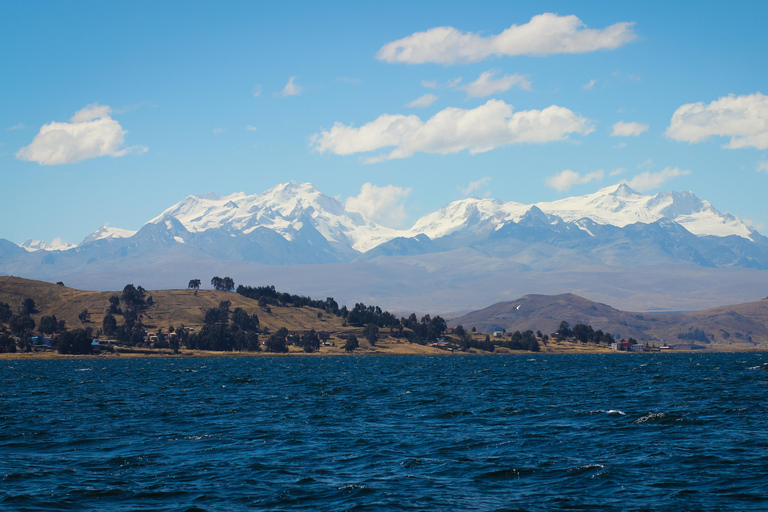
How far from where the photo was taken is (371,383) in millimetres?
138125

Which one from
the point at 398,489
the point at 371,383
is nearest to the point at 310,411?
the point at 398,489

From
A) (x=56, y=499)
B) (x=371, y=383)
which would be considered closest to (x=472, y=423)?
(x=56, y=499)

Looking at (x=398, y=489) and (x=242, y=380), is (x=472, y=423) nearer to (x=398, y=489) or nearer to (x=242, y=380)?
(x=398, y=489)

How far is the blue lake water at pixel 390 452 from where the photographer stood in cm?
4394

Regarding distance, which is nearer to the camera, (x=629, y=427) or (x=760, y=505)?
(x=760, y=505)

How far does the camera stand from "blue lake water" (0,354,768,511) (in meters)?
43.9

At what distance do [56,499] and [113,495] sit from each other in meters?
3.10

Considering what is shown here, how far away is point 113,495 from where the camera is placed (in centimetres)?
4512

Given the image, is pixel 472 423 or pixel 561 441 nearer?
pixel 561 441

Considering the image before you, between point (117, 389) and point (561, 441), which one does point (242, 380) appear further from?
point (561, 441)

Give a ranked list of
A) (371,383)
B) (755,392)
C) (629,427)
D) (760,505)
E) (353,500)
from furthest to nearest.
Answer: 1. (371,383)
2. (755,392)
3. (629,427)
4. (353,500)
5. (760,505)

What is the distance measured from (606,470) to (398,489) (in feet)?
46.3

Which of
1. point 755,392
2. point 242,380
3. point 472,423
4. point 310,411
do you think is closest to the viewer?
point 472,423

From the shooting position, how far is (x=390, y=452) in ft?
192
